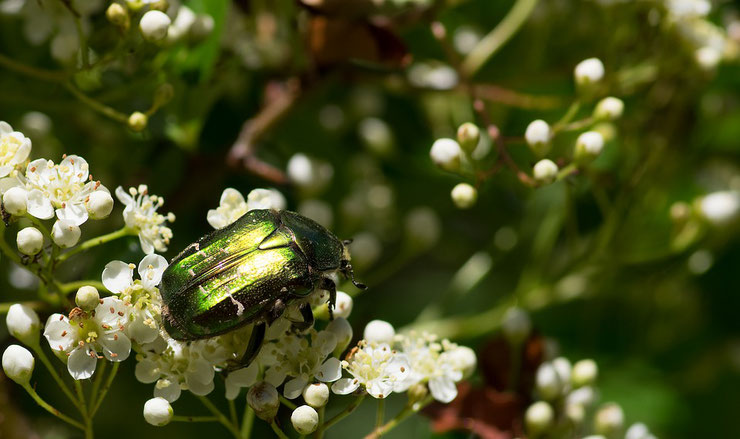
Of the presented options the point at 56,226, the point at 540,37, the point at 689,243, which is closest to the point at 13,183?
the point at 56,226

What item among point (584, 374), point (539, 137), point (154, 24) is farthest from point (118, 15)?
point (584, 374)

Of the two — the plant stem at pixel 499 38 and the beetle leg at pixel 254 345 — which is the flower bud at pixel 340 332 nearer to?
the beetle leg at pixel 254 345

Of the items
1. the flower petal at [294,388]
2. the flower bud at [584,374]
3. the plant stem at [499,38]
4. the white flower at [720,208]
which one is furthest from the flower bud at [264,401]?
the white flower at [720,208]

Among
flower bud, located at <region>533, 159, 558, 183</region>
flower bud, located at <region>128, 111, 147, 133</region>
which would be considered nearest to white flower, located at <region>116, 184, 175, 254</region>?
flower bud, located at <region>128, 111, 147, 133</region>

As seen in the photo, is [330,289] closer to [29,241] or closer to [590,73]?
[29,241]

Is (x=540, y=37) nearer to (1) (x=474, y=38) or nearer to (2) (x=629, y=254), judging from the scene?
(1) (x=474, y=38)

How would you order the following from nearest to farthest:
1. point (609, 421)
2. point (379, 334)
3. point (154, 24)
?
point (379, 334) → point (154, 24) → point (609, 421)
